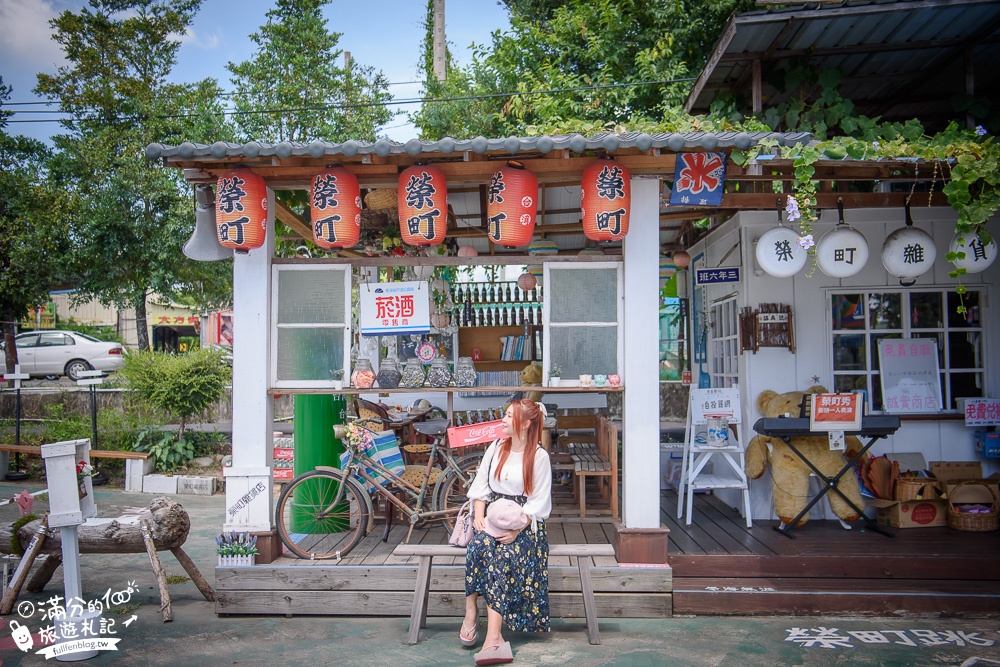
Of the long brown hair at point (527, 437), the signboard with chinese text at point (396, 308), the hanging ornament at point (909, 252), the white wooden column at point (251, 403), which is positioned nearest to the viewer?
the long brown hair at point (527, 437)

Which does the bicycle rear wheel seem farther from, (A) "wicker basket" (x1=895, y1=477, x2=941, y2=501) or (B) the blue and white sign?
(A) "wicker basket" (x1=895, y1=477, x2=941, y2=501)

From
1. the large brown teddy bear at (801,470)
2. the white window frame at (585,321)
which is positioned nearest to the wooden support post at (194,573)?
the white window frame at (585,321)

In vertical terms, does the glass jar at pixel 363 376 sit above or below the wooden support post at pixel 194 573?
above

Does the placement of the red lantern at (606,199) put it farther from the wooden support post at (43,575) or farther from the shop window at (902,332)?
the wooden support post at (43,575)

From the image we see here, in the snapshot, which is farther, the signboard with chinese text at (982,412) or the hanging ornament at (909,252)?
the signboard with chinese text at (982,412)

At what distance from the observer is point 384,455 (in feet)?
21.0

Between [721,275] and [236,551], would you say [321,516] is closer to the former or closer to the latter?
[236,551]

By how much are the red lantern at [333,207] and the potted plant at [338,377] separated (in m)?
1.04

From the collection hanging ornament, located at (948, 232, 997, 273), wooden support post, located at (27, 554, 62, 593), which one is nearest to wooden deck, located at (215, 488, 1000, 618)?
wooden support post, located at (27, 554, 62, 593)

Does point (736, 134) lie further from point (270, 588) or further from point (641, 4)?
point (641, 4)

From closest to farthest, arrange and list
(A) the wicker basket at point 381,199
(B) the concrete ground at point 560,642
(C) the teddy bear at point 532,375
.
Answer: (B) the concrete ground at point 560,642 < (A) the wicker basket at point 381,199 < (C) the teddy bear at point 532,375

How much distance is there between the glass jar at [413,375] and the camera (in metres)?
5.83

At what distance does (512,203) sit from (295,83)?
41.2 ft

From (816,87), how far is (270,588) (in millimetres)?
7515
